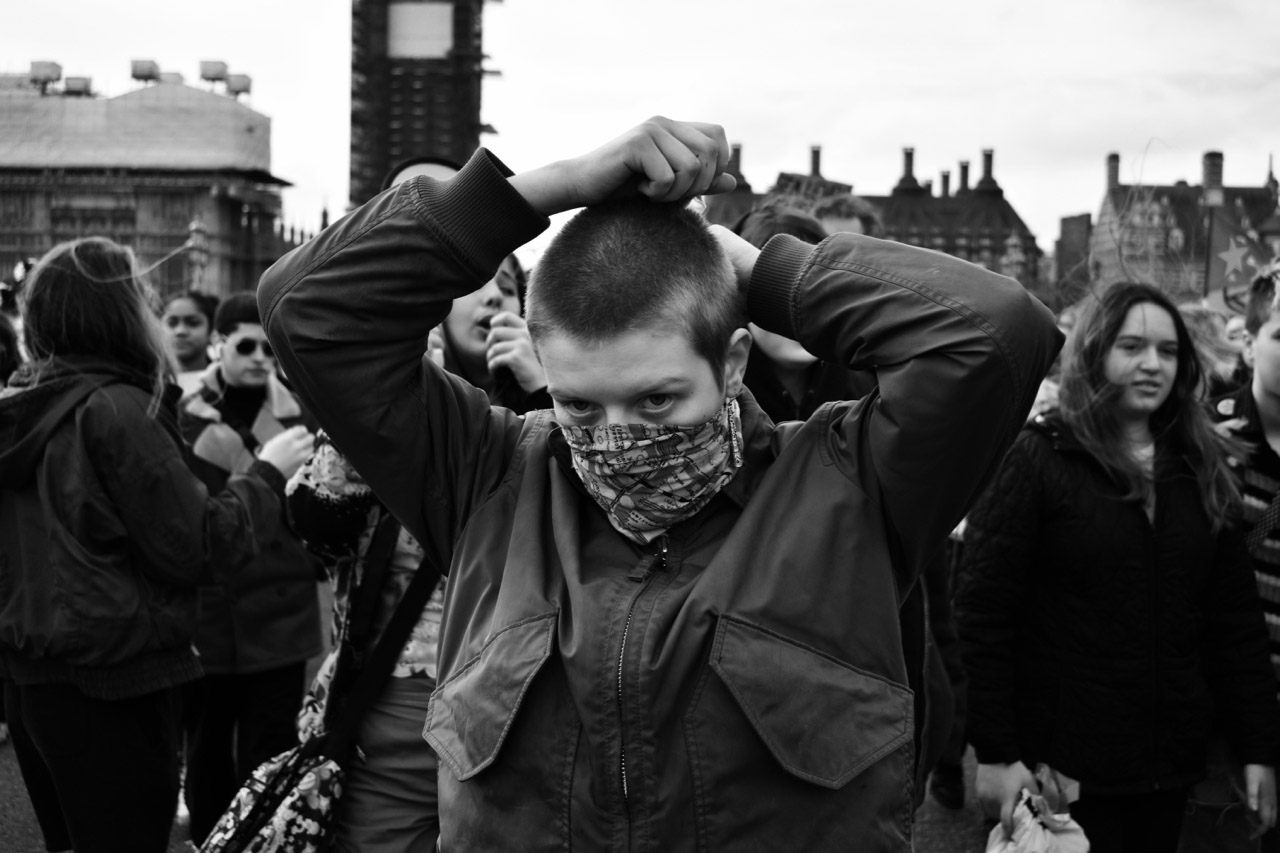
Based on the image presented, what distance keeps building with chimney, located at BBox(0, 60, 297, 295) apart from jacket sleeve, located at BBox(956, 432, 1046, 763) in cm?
7042

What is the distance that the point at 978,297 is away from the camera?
1.59 meters

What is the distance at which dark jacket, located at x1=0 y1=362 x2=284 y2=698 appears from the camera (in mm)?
3232

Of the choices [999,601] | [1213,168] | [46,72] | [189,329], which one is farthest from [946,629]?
[46,72]

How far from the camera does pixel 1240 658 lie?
131 inches

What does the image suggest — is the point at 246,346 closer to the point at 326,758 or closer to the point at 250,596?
the point at 250,596

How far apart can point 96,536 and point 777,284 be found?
2.18 metres

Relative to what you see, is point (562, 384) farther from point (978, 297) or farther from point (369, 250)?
point (978, 297)

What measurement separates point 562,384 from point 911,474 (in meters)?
0.43

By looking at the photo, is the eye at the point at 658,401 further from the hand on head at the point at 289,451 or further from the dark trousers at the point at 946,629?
the hand on head at the point at 289,451

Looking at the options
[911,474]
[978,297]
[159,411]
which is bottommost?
[159,411]

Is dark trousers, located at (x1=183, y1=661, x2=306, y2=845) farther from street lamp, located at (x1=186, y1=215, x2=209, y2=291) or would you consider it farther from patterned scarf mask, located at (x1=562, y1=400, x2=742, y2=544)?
patterned scarf mask, located at (x1=562, y1=400, x2=742, y2=544)

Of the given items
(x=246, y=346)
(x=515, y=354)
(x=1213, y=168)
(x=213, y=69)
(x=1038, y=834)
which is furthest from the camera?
(x=213, y=69)

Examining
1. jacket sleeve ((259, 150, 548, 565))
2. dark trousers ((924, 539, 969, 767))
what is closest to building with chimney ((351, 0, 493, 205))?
dark trousers ((924, 539, 969, 767))

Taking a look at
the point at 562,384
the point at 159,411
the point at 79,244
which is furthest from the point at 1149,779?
the point at 79,244
